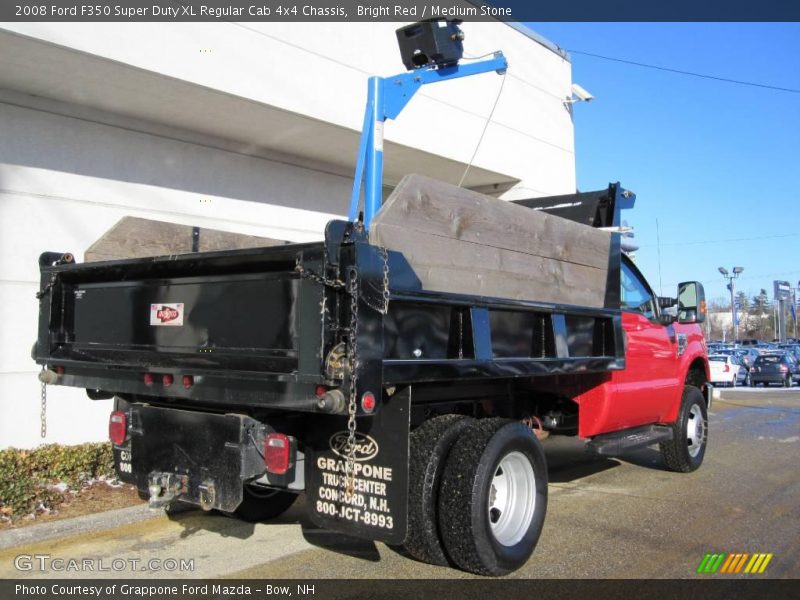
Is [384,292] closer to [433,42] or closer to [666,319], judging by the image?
[433,42]

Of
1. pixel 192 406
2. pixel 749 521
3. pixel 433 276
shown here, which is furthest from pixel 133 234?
pixel 749 521

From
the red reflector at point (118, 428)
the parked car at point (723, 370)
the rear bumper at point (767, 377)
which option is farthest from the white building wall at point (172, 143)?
the rear bumper at point (767, 377)

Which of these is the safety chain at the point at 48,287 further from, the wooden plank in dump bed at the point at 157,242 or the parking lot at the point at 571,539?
the parking lot at the point at 571,539

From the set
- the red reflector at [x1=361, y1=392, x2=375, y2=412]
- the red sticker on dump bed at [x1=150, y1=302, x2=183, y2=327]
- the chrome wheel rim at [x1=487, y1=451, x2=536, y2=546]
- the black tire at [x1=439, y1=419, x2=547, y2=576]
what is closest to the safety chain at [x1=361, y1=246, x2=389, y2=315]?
the red reflector at [x1=361, y1=392, x2=375, y2=412]

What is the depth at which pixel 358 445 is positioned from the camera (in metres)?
4.00

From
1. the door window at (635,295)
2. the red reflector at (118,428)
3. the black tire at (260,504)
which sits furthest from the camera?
the door window at (635,295)

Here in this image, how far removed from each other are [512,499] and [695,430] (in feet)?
12.8

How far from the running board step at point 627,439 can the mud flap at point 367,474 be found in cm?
246

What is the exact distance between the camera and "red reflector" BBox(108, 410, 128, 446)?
4430 mm

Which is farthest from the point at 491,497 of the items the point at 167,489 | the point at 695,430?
the point at 695,430

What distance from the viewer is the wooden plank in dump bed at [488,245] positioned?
3.90 meters

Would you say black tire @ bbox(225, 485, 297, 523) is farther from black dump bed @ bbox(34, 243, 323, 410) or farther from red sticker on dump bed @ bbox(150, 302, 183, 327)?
red sticker on dump bed @ bbox(150, 302, 183, 327)

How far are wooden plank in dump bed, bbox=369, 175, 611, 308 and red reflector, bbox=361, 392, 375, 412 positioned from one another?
81 centimetres

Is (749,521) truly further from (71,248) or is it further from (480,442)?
(71,248)
